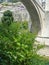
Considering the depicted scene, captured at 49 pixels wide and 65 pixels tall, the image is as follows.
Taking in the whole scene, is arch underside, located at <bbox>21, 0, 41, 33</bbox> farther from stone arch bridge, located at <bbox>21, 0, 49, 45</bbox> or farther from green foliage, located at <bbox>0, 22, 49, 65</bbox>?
green foliage, located at <bbox>0, 22, 49, 65</bbox>

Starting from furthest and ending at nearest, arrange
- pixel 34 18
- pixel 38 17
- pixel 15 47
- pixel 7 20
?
pixel 34 18 < pixel 38 17 < pixel 7 20 < pixel 15 47

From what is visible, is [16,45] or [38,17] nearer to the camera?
[16,45]

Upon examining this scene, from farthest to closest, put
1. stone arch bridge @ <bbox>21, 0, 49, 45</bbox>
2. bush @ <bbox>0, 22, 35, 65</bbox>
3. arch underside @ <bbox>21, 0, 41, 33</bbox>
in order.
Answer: arch underside @ <bbox>21, 0, 41, 33</bbox> < stone arch bridge @ <bbox>21, 0, 49, 45</bbox> < bush @ <bbox>0, 22, 35, 65</bbox>

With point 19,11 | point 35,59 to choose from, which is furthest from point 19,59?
point 19,11

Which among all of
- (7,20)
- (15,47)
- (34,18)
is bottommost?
(34,18)

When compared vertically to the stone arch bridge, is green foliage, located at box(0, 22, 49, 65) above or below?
above

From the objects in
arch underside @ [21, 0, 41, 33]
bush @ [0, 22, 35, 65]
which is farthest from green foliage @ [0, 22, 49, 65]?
arch underside @ [21, 0, 41, 33]

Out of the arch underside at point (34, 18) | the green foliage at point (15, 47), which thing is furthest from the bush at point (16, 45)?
the arch underside at point (34, 18)

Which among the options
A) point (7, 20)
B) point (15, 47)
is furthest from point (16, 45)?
point (7, 20)

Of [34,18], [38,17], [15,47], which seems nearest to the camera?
[15,47]

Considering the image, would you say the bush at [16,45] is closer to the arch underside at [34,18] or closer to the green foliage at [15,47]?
the green foliage at [15,47]

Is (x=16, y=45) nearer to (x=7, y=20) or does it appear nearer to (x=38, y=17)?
(x=7, y=20)

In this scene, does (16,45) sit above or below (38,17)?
above

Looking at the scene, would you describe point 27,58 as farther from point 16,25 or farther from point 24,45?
point 16,25
